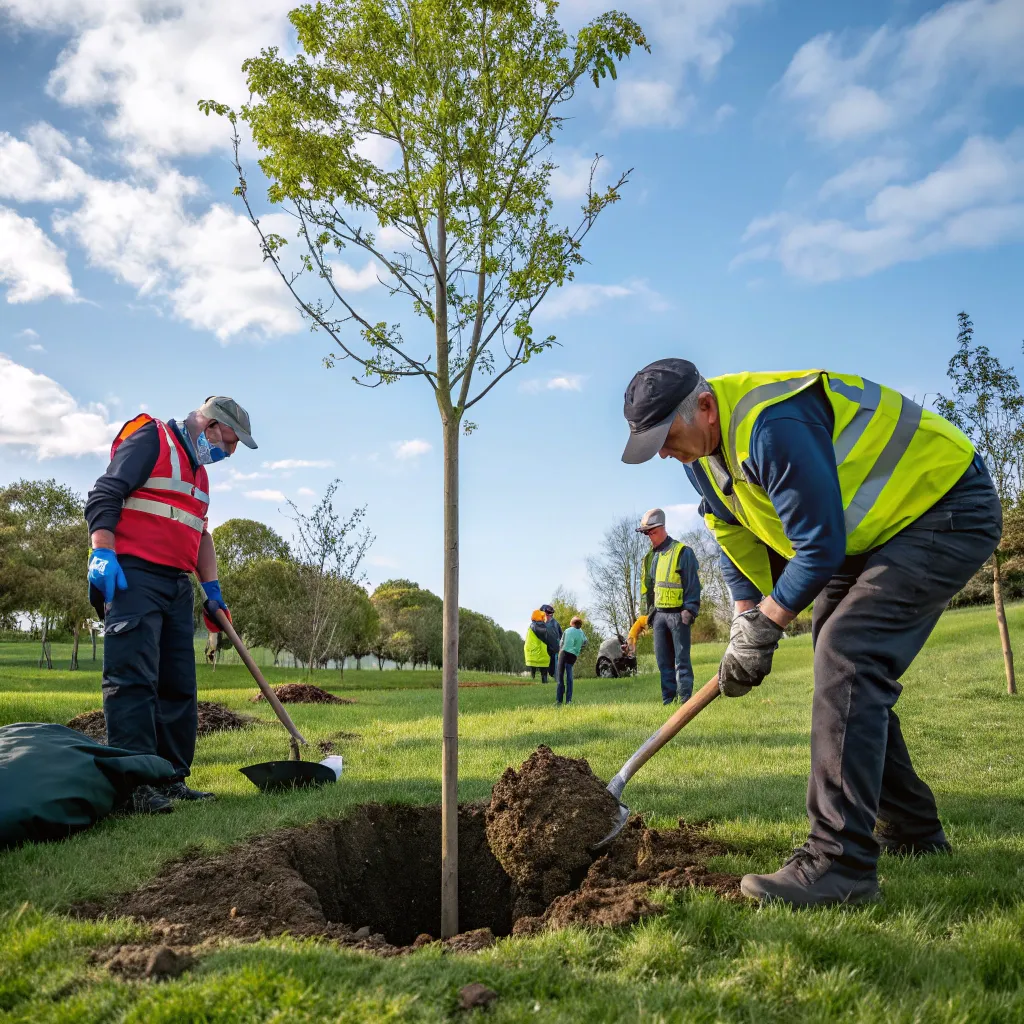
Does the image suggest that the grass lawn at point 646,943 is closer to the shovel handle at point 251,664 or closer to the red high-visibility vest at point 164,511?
the shovel handle at point 251,664

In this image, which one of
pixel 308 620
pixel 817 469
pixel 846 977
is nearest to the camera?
pixel 846 977

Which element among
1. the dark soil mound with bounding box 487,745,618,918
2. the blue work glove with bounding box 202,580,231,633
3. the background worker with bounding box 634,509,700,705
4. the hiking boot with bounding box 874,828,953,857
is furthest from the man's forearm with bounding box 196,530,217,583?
the background worker with bounding box 634,509,700,705

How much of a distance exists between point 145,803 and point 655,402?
4.02m

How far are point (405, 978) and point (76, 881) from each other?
1.99m

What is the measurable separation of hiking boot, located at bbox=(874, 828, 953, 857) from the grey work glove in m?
1.10

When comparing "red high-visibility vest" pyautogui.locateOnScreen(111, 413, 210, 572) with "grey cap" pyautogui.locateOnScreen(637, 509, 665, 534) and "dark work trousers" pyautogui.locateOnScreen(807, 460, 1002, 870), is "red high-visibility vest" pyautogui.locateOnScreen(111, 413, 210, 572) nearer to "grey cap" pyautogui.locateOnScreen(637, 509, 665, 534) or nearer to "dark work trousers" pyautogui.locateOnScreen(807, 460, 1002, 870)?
"dark work trousers" pyautogui.locateOnScreen(807, 460, 1002, 870)

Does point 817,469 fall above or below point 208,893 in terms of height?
above

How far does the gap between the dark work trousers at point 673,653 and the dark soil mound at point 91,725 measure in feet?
20.2

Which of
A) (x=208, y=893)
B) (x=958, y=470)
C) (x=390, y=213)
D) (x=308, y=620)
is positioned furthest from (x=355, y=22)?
(x=308, y=620)

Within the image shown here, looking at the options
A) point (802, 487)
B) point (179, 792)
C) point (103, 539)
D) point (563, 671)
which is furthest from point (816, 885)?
point (563, 671)

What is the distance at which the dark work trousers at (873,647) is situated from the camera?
2.96 m

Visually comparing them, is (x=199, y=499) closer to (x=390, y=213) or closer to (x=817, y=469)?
(x=390, y=213)

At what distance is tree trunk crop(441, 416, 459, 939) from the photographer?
3.81m

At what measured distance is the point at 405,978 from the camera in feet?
7.70
